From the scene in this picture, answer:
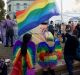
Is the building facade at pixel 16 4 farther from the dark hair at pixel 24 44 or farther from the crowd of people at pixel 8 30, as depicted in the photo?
the dark hair at pixel 24 44

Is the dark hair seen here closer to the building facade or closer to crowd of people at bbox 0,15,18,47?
crowd of people at bbox 0,15,18,47

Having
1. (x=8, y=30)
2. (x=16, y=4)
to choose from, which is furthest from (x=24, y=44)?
(x=16, y=4)

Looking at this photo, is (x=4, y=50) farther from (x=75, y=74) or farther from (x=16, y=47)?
(x=16, y=47)

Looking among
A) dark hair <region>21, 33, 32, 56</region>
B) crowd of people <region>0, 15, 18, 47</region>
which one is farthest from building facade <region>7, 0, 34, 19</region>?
dark hair <region>21, 33, 32, 56</region>

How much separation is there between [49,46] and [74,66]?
5.78ft

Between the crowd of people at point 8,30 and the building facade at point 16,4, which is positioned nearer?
the crowd of people at point 8,30

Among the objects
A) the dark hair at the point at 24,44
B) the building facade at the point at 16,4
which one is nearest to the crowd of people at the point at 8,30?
the dark hair at the point at 24,44

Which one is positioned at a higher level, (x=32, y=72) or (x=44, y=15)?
(x=44, y=15)

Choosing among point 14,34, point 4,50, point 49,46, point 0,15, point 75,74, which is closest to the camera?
point 49,46

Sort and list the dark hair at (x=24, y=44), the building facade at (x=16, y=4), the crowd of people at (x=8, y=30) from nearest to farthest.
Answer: the dark hair at (x=24, y=44)
the crowd of people at (x=8, y=30)
the building facade at (x=16, y=4)

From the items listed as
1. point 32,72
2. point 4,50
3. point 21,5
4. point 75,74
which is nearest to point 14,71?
point 32,72

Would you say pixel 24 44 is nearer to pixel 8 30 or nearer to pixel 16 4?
pixel 8 30

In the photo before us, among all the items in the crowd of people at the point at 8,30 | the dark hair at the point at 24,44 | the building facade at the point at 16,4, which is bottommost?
the building facade at the point at 16,4

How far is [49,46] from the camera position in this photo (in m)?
10.4
